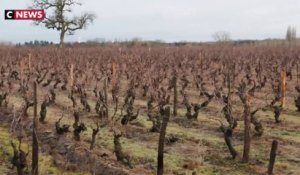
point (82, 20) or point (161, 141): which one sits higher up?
point (82, 20)

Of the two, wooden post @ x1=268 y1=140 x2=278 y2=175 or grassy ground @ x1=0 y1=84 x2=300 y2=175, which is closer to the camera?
wooden post @ x1=268 y1=140 x2=278 y2=175

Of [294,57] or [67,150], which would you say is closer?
[67,150]

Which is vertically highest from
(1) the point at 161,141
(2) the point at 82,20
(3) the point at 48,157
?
(2) the point at 82,20

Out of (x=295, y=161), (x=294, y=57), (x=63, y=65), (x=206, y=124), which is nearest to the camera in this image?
(x=295, y=161)

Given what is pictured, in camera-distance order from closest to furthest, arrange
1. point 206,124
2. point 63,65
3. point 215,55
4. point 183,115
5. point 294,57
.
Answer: point 206,124 → point 183,115 → point 63,65 → point 294,57 → point 215,55

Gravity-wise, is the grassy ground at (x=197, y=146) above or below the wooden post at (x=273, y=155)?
below

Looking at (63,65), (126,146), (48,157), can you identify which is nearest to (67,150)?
(48,157)

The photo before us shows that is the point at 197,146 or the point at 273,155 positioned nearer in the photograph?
the point at 273,155

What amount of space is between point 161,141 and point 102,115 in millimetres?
5073

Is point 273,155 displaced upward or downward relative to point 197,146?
upward

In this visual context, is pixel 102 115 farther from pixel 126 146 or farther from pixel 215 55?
pixel 215 55

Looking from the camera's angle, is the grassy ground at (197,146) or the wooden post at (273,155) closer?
the wooden post at (273,155)

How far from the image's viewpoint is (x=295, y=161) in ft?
28.9

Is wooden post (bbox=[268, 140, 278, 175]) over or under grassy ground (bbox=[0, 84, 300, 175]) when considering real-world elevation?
over
